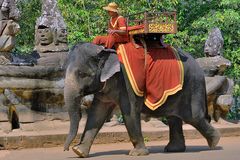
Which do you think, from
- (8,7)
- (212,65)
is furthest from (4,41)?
(212,65)

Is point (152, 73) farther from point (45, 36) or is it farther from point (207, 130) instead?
point (45, 36)

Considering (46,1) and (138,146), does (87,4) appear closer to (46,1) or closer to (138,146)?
(46,1)

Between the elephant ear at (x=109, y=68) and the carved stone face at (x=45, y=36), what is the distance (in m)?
4.19

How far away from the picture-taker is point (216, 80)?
12.9m

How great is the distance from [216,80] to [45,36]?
410 cm

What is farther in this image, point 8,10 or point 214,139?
point 8,10

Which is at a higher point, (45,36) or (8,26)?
(8,26)

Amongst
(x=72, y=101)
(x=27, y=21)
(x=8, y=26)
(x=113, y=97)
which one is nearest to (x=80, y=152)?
(x=72, y=101)

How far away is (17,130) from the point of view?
1086cm

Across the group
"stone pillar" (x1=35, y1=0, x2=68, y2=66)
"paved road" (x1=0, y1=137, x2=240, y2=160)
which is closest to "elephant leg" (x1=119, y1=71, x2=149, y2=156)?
"paved road" (x1=0, y1=137, x2=240, y2=160)

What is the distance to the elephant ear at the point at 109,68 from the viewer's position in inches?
321

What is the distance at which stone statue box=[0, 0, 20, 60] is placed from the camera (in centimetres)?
1153

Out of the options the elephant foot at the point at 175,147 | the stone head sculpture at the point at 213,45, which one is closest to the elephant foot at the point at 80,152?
the elephant foot at the point at 175,147

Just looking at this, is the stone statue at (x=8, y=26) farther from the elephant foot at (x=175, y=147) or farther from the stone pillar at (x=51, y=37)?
the elephant foot at (x=175, y=147)
